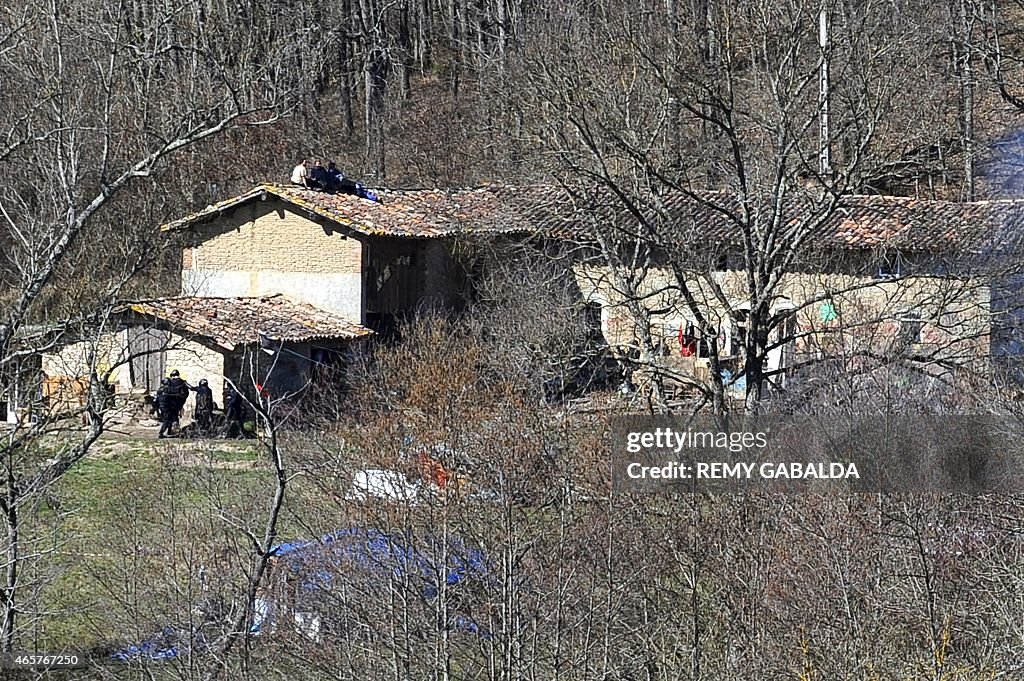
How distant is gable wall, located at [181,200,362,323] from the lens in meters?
20.0

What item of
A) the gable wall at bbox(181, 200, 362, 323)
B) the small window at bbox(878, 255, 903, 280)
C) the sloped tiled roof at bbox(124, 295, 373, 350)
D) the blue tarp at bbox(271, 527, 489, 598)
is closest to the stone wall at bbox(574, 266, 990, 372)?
the small window at bbox(878, 255, 903, 280)

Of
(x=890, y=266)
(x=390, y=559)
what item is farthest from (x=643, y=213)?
(x=390, y=559)

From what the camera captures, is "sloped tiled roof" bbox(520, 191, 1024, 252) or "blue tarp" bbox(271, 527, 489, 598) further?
"sloped tiled roof" bbox(520, 191, 1024, 252)

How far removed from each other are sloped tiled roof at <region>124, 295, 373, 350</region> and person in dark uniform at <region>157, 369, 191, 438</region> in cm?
72

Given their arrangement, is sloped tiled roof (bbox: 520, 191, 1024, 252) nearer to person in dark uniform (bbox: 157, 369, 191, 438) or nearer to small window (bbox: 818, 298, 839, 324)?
small window (bbox: 818, 298, 839, 324)

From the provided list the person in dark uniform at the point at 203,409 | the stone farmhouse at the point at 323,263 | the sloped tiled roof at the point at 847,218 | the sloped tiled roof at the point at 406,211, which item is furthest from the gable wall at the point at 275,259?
the sloped tiled roof at the point at 847,218

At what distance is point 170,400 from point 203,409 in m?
0.45

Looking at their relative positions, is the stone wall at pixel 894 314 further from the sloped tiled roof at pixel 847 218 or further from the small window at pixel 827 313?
the sloped tiled roof at pixel 847 218

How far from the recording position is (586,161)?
10984 millimetres

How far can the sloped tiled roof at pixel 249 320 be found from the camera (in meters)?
17.3

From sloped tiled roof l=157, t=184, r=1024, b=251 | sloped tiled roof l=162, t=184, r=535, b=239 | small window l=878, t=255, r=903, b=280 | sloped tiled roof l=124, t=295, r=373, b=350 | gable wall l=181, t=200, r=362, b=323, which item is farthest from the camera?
gable wall l=181, t=200, r=362, b=323

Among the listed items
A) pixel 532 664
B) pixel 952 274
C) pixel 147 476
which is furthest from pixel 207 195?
pixel 532 664

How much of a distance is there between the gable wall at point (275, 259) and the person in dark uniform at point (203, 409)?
331 centimetres

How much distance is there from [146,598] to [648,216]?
5.88 meters
